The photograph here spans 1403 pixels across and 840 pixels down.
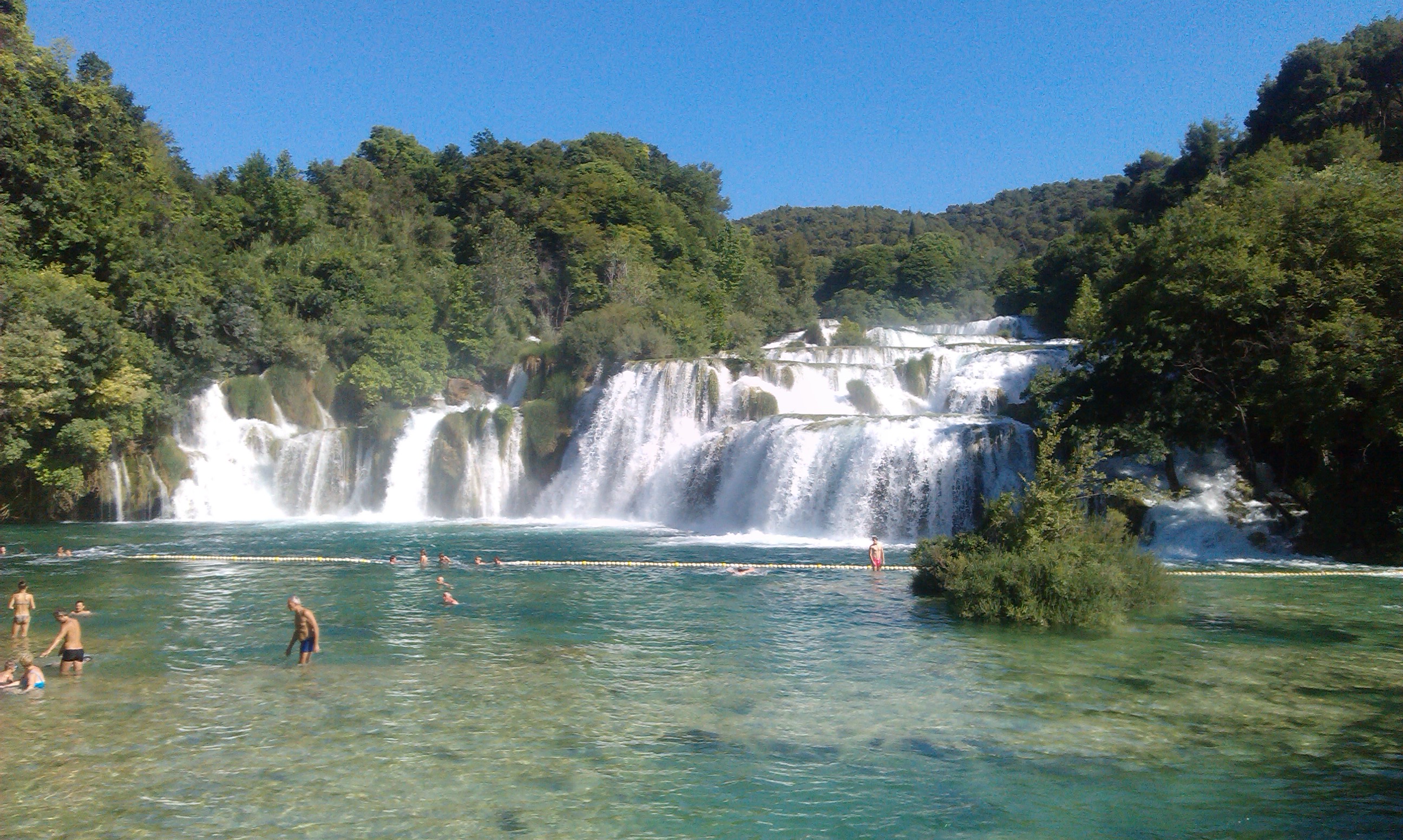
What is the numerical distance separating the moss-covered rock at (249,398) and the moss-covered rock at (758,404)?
1664 cm

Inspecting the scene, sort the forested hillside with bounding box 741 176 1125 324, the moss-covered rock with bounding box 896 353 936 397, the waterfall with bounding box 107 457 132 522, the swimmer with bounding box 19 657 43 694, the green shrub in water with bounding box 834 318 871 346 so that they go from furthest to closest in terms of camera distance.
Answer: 1. the forested hillside with bounding box 741 176 1125 324
2. the green shrub in water with bounding box 834 318 871 346
3. the moss-covered rock with bounding box 896 353 936 397
4. the waterfall with bounding box 107 457 132 522
5. the swimmer with bounding box 19 657 43 694

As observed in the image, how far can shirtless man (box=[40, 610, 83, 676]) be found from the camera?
1178 cm

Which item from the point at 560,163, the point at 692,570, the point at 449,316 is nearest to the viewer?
the point at 692,570

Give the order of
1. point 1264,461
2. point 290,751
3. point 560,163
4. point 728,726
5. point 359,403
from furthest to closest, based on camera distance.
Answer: point 560,163 → point 359,403 → point 1264,461 → point 728,726 → point 290,751

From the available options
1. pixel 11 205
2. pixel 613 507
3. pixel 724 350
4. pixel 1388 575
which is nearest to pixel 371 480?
pixel 613 507

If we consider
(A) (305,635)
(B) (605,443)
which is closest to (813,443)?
(B) (605,443)

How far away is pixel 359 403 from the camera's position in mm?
37188

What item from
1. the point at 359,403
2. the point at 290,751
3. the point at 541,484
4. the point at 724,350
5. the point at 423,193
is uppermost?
the point at 423,193

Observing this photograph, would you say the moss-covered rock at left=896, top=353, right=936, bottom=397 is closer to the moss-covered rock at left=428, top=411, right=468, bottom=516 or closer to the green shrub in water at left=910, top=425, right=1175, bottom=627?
the moss-covered rock at left=428, top=411, right=468, bottom=516

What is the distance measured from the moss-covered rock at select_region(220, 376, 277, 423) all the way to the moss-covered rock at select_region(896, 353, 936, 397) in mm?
21804

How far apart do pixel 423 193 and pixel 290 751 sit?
54.6 meters

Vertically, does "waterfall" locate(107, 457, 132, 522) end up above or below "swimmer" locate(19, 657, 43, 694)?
above

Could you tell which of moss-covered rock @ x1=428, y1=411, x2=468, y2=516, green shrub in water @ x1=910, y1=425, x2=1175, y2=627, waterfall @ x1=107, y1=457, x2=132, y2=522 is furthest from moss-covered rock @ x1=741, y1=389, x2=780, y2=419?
waterfall @ x1=107, y1=457, x2=132, y2=522

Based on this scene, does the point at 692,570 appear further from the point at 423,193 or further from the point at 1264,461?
the point at 423,193
